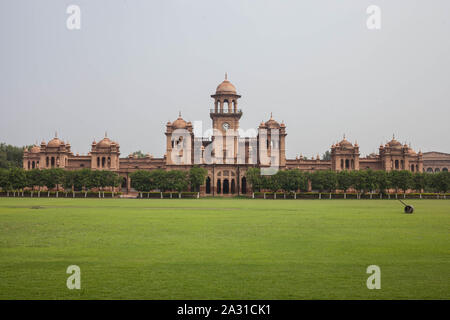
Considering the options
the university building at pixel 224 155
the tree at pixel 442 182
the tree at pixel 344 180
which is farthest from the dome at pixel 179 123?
the tree at pixel 442 182

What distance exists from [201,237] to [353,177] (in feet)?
201

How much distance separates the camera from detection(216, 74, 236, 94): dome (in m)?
88.7

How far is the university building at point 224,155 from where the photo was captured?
3388 inches

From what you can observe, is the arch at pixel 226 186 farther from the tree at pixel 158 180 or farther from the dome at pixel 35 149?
the dome at pixel 35 149

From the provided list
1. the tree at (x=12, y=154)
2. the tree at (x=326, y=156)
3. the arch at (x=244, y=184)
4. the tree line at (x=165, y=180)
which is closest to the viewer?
the tree line at (x=165, y=180)

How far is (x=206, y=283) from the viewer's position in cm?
1109

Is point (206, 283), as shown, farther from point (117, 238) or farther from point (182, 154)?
point (182, 154)

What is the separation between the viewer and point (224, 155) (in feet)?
288

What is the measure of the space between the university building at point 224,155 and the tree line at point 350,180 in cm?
780

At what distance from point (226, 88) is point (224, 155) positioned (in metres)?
12.4

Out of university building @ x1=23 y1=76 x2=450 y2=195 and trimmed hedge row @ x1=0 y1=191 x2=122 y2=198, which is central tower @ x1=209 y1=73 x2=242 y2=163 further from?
trimmed hedge row @ x1=0 y1=191 x2=122 y2=198

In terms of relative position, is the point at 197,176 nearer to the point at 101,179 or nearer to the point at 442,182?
the point at 101,179

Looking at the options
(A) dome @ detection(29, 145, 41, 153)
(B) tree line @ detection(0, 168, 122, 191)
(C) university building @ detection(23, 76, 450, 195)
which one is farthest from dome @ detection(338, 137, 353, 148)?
(A) dome @ detection(29, 145, 41, 153)

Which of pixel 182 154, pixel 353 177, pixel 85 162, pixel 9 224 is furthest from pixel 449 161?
pixel 9 224
